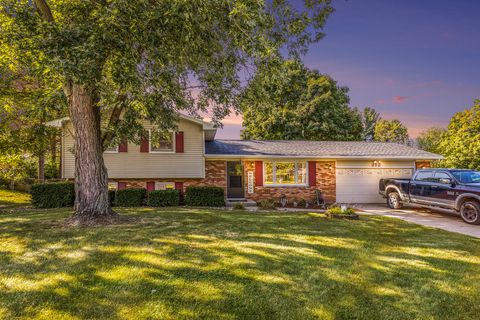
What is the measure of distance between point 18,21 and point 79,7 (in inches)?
53.5

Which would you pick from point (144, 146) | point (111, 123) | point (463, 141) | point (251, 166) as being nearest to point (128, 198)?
point (144, 146)

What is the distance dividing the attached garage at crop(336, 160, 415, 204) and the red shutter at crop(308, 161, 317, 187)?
1.30 m

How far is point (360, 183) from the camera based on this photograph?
15859 millimetres

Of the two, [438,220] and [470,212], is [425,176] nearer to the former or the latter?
[438,220]

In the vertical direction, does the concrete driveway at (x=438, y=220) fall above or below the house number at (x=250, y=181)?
below

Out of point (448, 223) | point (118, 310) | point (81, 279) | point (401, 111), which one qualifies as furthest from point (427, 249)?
point (401, 111)

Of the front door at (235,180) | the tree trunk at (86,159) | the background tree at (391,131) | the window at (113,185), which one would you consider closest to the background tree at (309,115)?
the front door at (235,180)

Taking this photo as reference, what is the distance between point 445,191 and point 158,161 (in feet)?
42.0

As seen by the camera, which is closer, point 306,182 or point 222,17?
point 222,17

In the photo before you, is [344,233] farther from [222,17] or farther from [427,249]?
[222,17]

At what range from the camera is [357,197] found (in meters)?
15.8

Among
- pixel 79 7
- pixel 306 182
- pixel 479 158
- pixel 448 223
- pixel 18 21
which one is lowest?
pixel 448 223

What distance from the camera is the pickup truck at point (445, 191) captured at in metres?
9.65

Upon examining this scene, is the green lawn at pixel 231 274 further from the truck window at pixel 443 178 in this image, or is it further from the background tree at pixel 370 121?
the background tree at pixel 370 121
